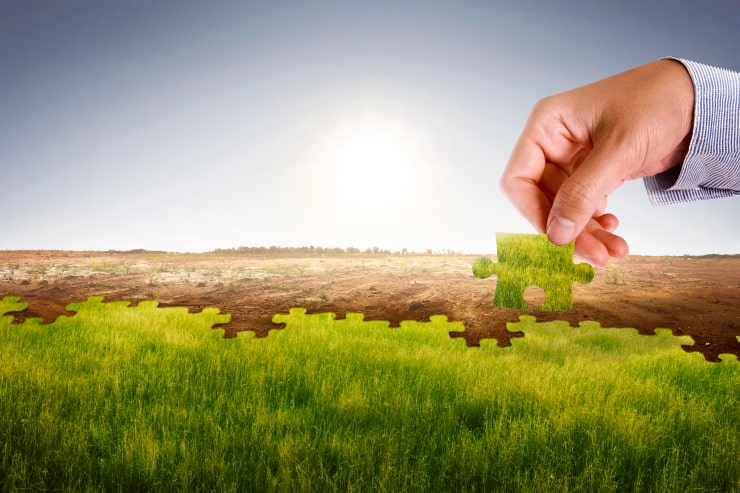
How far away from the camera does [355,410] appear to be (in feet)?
13.3

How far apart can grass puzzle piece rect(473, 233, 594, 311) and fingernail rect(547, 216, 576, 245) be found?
1.31 metres

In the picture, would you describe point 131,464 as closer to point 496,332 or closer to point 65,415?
point 65,415

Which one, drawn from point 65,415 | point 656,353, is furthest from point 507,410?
point 65,415

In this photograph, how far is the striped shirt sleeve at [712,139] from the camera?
9.39 ft

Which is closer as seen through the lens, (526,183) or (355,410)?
(526,183)

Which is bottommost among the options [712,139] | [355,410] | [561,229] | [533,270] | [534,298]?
[355,410]

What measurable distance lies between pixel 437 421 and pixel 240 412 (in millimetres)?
1726

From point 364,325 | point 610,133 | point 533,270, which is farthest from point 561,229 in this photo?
point 364,325

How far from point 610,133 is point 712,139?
2.33ft

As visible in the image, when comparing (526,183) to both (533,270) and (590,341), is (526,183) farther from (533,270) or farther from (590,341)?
(590,341)

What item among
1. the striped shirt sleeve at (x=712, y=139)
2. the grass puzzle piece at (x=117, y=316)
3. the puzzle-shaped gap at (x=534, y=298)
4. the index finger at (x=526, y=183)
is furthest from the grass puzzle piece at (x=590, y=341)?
the grass puzzle piece at (x=117, y=316)

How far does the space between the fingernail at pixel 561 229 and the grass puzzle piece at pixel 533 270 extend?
1307mm

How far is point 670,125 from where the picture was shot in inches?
116

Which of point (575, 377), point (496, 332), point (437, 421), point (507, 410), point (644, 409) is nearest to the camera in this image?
point (437, 421)
